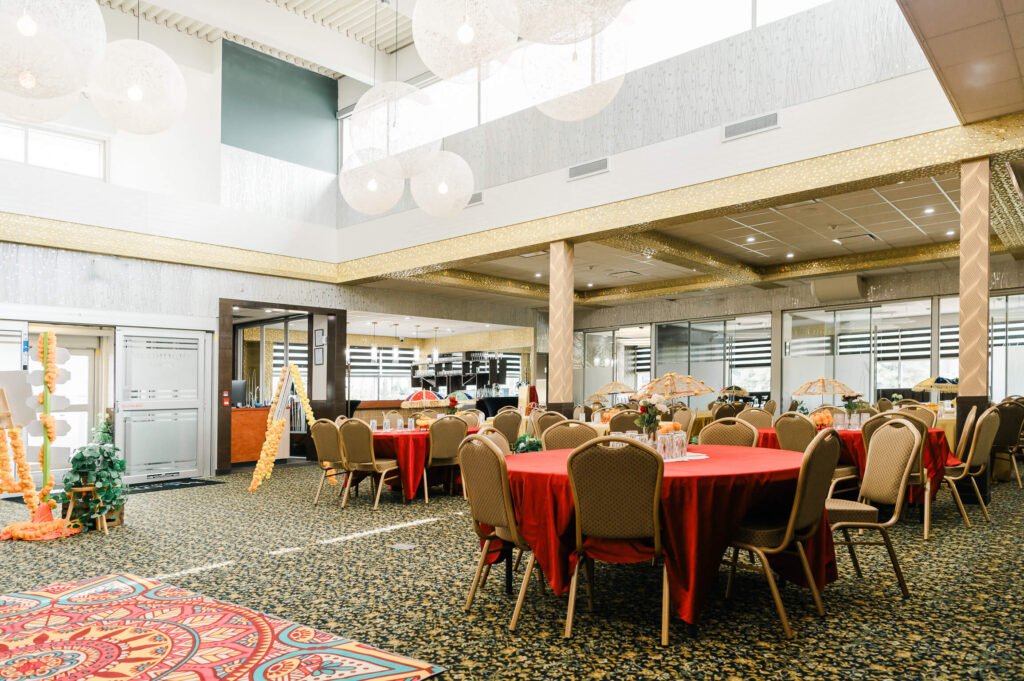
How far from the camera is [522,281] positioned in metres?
15.4

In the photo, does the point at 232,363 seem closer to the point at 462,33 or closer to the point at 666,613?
the point at 462,33

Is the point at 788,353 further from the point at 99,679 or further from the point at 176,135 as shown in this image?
the point at 99,679

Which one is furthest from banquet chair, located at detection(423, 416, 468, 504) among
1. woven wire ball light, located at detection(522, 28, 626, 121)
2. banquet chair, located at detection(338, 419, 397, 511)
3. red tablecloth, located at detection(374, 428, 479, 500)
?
woven wire ball light, located at detection(522, 28, 626, 121)

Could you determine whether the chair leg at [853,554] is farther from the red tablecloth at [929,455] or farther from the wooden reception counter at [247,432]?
the wooden reception counter at [247,432]

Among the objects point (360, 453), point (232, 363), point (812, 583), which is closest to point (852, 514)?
point (812, 583)

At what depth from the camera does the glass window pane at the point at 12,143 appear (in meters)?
9.05

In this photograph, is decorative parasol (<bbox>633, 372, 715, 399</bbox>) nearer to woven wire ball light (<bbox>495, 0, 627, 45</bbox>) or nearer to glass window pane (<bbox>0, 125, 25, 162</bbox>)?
woven wire ball light (<bbox>495, 0, 627, 45</bbox>)

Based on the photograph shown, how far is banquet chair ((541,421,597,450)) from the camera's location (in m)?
5.27

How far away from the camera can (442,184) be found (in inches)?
226

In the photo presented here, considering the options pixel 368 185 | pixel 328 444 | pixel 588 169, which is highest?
pixel 588 169

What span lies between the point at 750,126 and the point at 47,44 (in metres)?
6.75

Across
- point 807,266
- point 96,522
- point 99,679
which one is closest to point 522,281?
point 807,266

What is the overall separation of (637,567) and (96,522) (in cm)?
480

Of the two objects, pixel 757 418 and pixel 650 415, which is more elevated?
pixel 650 415
